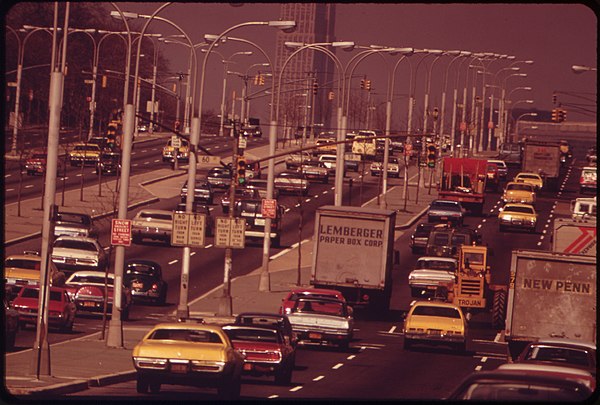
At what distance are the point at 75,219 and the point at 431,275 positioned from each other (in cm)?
2188

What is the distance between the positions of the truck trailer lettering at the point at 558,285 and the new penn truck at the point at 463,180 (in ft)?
170

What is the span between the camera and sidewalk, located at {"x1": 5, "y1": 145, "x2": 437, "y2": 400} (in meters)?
32.1

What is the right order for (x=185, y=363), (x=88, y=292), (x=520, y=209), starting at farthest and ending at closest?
(x=520, y=209)
(x=88, y=292)
(x=185, y=363)

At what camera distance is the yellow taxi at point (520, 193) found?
103m

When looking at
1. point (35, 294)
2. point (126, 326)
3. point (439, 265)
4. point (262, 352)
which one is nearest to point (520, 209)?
point (439, 265)

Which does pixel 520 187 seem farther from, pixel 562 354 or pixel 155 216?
pixel 562 354

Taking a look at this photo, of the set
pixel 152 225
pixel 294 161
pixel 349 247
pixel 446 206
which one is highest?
pixel 294 161

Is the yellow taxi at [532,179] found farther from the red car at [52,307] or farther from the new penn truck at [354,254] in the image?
the red car at [52,307]

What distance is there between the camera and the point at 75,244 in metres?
67.5

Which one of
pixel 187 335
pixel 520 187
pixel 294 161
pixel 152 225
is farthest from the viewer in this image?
pixel 294 161

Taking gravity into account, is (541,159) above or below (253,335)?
above

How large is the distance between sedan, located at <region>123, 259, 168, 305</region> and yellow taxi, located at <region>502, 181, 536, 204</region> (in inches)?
1806

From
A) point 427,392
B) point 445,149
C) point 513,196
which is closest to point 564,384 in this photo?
point 427,392

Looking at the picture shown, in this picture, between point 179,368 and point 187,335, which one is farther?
point 187,335
